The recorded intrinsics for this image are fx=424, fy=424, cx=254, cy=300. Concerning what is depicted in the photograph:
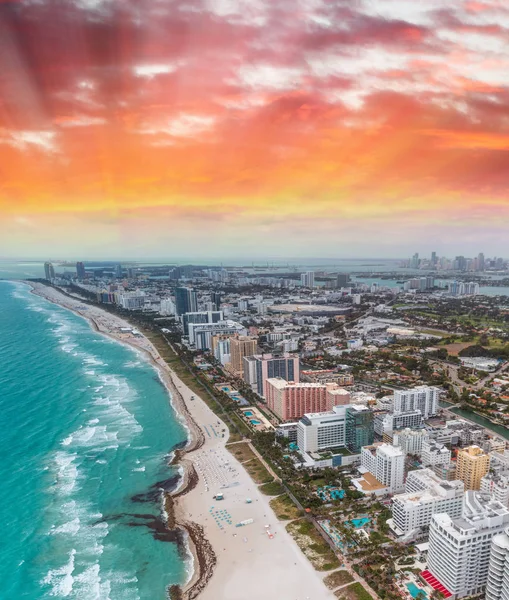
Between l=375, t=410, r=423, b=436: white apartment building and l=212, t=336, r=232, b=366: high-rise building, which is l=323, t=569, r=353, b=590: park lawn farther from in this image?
l=212, t=336, r=232, b=366: high-rise building

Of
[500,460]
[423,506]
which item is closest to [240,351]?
[500,460]

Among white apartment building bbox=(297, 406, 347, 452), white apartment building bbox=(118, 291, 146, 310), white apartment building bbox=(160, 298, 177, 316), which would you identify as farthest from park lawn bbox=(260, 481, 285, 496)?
white apartment building bbox=(118, 291, 146, 310)

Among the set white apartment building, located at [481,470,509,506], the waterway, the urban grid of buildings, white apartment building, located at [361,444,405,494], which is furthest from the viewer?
the waterway

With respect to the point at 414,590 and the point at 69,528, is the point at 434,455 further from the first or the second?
the point at 69,528

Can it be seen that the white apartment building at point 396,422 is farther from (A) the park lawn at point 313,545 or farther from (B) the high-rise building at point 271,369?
(A) the park lawn at point 313,545

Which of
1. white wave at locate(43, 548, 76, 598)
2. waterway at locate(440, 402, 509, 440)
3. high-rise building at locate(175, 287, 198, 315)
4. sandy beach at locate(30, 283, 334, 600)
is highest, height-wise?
high-rise building at locate(175, 287, 198, 315)

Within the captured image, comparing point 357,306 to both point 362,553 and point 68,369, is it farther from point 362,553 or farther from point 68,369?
point 362,553

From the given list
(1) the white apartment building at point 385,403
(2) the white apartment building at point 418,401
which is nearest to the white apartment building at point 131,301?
(1) the white apartment building at point 385,403

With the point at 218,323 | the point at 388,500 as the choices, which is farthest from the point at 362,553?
the point at 218,323
